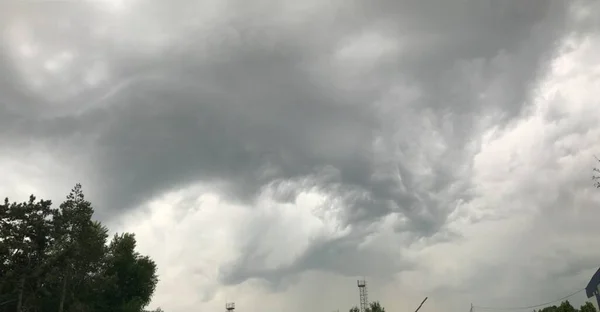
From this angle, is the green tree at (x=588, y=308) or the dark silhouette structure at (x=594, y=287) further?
the dark silhouette structure at (x=594, y=287)

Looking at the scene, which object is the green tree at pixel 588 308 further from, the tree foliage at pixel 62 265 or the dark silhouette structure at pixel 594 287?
the tree foliage at pixel 62 265

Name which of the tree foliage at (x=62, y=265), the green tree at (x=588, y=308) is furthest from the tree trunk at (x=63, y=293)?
the green tree at (x=588, y=308)

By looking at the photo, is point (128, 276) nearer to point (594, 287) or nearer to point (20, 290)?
point (20, 290)

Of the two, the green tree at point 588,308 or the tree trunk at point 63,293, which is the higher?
the tree trunk at point 63,293

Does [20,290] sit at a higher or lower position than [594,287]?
higher

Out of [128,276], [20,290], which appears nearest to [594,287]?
[128,276]

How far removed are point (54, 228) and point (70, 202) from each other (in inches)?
193

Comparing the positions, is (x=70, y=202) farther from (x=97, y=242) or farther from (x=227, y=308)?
(x=227, y=308)

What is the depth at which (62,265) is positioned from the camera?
6122 centimetres

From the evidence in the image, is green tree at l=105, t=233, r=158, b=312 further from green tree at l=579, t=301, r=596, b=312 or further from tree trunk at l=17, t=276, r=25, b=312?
green tree at l=579, t=301, r=596, b=312

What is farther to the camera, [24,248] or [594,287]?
[594,287]

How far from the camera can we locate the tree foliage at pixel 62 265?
59.5 metres

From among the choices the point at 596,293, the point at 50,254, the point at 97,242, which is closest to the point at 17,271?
the point at 50,254

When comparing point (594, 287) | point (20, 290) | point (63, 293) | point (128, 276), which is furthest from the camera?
point (594, 287)
